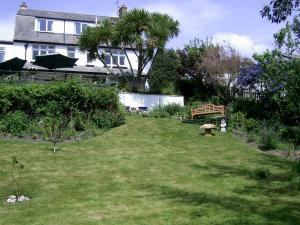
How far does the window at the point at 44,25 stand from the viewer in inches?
1770

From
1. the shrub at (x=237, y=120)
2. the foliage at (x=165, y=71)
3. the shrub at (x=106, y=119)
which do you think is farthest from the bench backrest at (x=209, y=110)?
the foliage at (x=165, y=71)

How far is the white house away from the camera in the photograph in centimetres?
4306

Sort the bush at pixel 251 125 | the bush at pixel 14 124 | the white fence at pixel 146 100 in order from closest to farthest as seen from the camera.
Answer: the bush at pixel 14 124 → the bush at pixel 251 125 → the white fence at pixel 146 100

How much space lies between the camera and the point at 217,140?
19.8m

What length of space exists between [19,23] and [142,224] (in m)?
39.2

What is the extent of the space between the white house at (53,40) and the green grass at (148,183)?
24.6 metres

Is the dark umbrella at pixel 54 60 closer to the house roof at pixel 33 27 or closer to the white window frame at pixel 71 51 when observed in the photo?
the house roof at pixel 33 27

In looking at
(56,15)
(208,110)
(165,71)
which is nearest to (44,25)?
(56,15)

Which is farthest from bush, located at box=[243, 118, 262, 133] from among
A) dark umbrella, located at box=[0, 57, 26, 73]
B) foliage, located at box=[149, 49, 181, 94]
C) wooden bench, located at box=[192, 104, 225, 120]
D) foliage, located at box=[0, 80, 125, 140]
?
dark umbrella, located at box=[0, 57, 26, 73]

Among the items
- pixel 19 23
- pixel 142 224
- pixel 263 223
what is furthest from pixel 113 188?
pixel 19 23

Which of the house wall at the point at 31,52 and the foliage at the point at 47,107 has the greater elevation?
the house wall at the point at 31,52

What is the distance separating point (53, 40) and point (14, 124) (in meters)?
25.6

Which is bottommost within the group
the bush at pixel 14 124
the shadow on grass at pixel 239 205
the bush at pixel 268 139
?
the shadow on grass at pixel 239 205

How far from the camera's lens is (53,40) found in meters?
44.2
